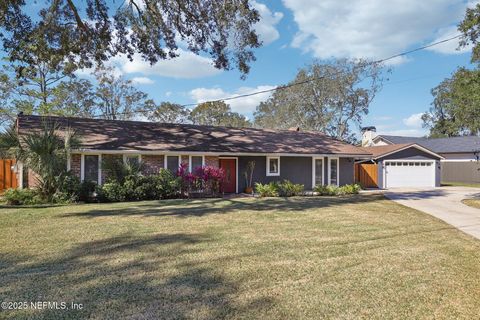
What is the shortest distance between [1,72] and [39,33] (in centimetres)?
2029

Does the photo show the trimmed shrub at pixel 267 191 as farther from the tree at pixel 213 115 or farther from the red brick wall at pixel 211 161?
the tree at pixel 213 115

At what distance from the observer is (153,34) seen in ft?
52.0

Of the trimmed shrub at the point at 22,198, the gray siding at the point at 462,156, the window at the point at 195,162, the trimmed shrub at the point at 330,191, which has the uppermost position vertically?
the gray siding at the point at 462,156

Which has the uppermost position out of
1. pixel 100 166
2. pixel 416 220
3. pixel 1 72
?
pixel 1 72

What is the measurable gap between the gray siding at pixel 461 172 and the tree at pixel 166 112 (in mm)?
30511

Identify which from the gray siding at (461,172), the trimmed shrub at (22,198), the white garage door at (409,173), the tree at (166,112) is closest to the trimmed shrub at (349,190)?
the white garage door at (409,173)

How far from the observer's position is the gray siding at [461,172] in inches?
1233

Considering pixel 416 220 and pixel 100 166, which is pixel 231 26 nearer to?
pixel 100 166

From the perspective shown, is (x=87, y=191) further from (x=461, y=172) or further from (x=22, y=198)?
(x=461, y=172)

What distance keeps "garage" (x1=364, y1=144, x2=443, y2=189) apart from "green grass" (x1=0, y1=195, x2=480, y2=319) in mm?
16589

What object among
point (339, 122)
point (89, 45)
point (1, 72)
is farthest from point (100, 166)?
point (339, 122)

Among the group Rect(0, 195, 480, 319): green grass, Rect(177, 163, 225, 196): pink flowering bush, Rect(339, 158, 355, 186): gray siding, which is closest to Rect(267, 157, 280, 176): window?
Rect(177, 163, 225, 196): pink flowering bush

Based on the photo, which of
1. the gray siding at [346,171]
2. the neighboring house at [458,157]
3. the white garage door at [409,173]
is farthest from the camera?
the neighboring house at [458,157]

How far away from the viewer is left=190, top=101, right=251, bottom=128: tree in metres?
49.2
